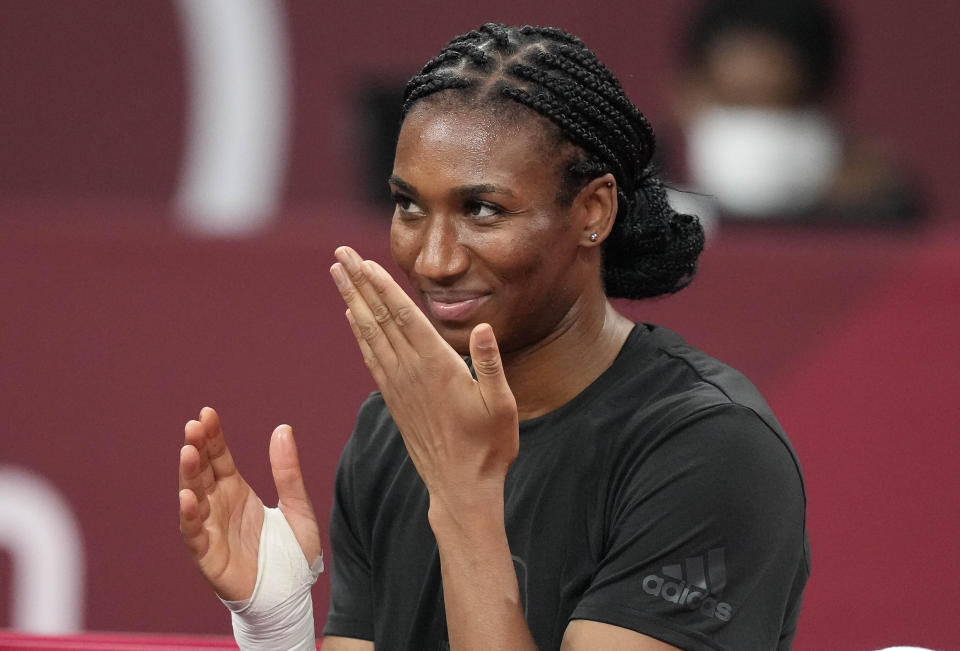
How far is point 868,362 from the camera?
96.3 inches

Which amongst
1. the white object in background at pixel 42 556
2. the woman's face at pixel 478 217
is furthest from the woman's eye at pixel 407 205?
the white object in background at pixel 42 556

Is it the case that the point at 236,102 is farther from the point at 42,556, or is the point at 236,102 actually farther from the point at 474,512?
the point at 474,512

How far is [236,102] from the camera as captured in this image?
4305 mm

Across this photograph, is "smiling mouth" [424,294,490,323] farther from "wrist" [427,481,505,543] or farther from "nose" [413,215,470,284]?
"wrist" [427,481,505,543]

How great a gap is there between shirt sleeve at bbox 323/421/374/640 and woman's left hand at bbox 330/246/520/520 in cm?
33

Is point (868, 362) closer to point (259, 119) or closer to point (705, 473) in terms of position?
point (705, 473)

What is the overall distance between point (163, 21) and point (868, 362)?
2866 millimetres

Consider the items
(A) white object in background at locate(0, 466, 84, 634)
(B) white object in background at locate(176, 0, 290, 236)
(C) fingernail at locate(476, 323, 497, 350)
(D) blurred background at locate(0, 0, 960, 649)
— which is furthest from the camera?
(B) white object in background at locate(176, 0, 290, 236)

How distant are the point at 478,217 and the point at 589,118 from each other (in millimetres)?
146

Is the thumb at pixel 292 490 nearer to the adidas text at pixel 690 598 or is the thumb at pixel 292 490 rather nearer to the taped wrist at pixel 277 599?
the taped wrist at pixel 277 599

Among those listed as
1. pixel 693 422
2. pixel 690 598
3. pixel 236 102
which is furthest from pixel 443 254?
pixel 236 102

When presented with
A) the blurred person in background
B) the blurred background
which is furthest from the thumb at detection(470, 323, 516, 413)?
the blurred person in background

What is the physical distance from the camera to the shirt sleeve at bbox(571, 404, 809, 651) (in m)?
1.29

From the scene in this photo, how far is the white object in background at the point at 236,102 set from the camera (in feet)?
13.8
